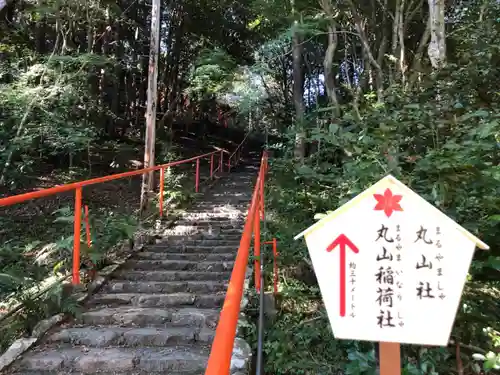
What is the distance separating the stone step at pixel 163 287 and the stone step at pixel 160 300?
221 mm

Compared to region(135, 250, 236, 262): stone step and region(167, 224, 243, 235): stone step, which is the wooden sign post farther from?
region(167, 224, 243, 235): stone step

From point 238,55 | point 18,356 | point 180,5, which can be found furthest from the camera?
point 238,55

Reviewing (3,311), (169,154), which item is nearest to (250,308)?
(3,311)

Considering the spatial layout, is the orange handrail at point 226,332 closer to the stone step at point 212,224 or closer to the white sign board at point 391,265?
the white sign board at point 391,265

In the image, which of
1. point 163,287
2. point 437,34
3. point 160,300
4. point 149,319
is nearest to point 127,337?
point 149,319

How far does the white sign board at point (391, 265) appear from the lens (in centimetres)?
144

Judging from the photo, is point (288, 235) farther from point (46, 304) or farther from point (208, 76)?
A: point (208, 76)

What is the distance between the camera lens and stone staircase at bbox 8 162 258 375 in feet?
9.75

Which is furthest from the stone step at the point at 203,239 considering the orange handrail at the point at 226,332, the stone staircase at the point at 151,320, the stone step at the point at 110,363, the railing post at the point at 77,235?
the orange handrail at the point at 226,332

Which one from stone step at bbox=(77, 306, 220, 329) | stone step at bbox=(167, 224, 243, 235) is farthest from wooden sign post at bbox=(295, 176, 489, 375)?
stone step at bbox=(167, 224, 243, 235)

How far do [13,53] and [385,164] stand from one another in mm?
10185

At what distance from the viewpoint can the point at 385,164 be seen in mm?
2668

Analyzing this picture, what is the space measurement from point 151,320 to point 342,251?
2549mm

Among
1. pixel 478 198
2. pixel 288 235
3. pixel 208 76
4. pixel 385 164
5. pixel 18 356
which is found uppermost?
pixel 208 76
